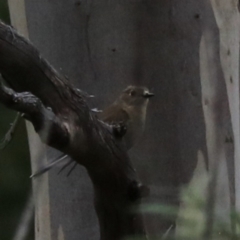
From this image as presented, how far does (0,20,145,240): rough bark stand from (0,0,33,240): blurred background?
2004 mm

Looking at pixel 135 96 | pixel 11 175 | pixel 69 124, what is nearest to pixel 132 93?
pixel 135 96

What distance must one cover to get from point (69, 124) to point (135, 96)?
0.46 metres

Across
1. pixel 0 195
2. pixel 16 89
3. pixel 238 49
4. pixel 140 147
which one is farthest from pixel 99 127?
pixel 0 195

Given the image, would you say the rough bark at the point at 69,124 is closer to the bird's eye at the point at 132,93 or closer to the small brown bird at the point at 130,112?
the small brown bird at the point at 130,112

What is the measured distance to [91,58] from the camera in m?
2.10

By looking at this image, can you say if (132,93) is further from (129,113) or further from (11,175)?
(11,175)

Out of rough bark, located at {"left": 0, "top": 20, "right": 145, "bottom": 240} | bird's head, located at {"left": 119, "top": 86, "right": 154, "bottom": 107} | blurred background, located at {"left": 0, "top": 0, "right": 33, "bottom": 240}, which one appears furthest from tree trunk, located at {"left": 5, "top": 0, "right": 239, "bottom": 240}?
blurred background, located at {"left": 0, "top": 0, "right": 33, "bottom": 240}

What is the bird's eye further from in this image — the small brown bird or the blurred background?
the blurred background

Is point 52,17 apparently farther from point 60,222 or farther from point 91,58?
point 60,222

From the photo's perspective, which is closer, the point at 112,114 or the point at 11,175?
the point at 112,114

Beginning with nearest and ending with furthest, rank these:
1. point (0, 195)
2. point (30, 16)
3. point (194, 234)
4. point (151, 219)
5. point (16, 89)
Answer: point (194, 234) → point (16, 89) → point (151, 219) → point (30, 16) → point (0, 195)

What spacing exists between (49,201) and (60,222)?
68 millimetres

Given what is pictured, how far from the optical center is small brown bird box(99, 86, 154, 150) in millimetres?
2061

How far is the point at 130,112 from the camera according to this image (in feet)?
7.38
